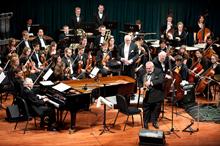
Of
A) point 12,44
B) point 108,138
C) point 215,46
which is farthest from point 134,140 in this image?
point 215,46

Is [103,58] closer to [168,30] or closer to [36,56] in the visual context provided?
[36,56]

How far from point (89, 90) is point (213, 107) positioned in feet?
13.3

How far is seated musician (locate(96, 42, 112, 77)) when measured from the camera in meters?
12.6

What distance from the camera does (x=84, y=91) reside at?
9.54 m

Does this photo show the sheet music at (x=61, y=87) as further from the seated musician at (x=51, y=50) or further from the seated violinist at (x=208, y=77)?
the seated violinist at (x=208, y=77)

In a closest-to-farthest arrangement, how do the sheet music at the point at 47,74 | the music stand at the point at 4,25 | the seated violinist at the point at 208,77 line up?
1. the sheet music at the point at 47,74
2. the seated violinist at the point at 208,77
3. the music stand at the point at 4,25

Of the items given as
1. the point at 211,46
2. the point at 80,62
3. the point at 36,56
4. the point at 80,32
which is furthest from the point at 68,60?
the point at 211,46

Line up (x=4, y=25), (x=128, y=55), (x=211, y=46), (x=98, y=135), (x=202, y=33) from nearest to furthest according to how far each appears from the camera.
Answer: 1. (x=98, y=135)
2. (x=128, y=55)
3. (x=4, y=25)
4. (x=211, y=46)
5. (x=202, y=33)

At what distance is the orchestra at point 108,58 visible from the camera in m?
10.9

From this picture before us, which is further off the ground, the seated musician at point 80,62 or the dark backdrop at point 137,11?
the dark backdrop at point 137,11

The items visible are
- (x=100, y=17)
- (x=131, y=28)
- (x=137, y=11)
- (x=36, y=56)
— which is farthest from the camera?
(x=137, y=11)

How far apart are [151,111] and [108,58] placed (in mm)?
3090

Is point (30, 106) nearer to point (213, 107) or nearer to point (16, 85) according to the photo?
point (16, 85)

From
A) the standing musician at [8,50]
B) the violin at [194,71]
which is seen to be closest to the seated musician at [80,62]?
the standing musician at [8,50]
